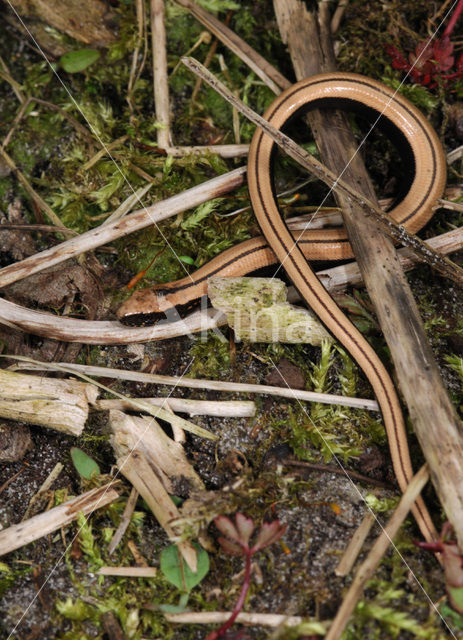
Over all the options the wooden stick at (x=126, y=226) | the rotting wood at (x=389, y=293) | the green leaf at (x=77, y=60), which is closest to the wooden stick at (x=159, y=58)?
the green leaf at (x=77, y=60)

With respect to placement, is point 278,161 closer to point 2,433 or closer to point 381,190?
point 381,190

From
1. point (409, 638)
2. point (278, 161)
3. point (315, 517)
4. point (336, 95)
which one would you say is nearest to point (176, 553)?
point (315, 517)

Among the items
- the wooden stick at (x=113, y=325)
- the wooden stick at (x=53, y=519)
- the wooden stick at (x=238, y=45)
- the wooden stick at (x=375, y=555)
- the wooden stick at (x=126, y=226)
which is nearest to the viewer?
the wooden stick at (x=375, y=555)

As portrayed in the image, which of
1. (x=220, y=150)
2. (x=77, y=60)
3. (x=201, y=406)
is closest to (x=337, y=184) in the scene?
(x=220, y=150)

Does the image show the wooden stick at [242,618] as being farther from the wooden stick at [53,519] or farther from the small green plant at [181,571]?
the wooden stick at [53,519]

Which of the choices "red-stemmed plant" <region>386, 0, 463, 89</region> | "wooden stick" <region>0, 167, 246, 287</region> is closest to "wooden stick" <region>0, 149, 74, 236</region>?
"wooden stick" <region>0, 167, 246, 287</region>
